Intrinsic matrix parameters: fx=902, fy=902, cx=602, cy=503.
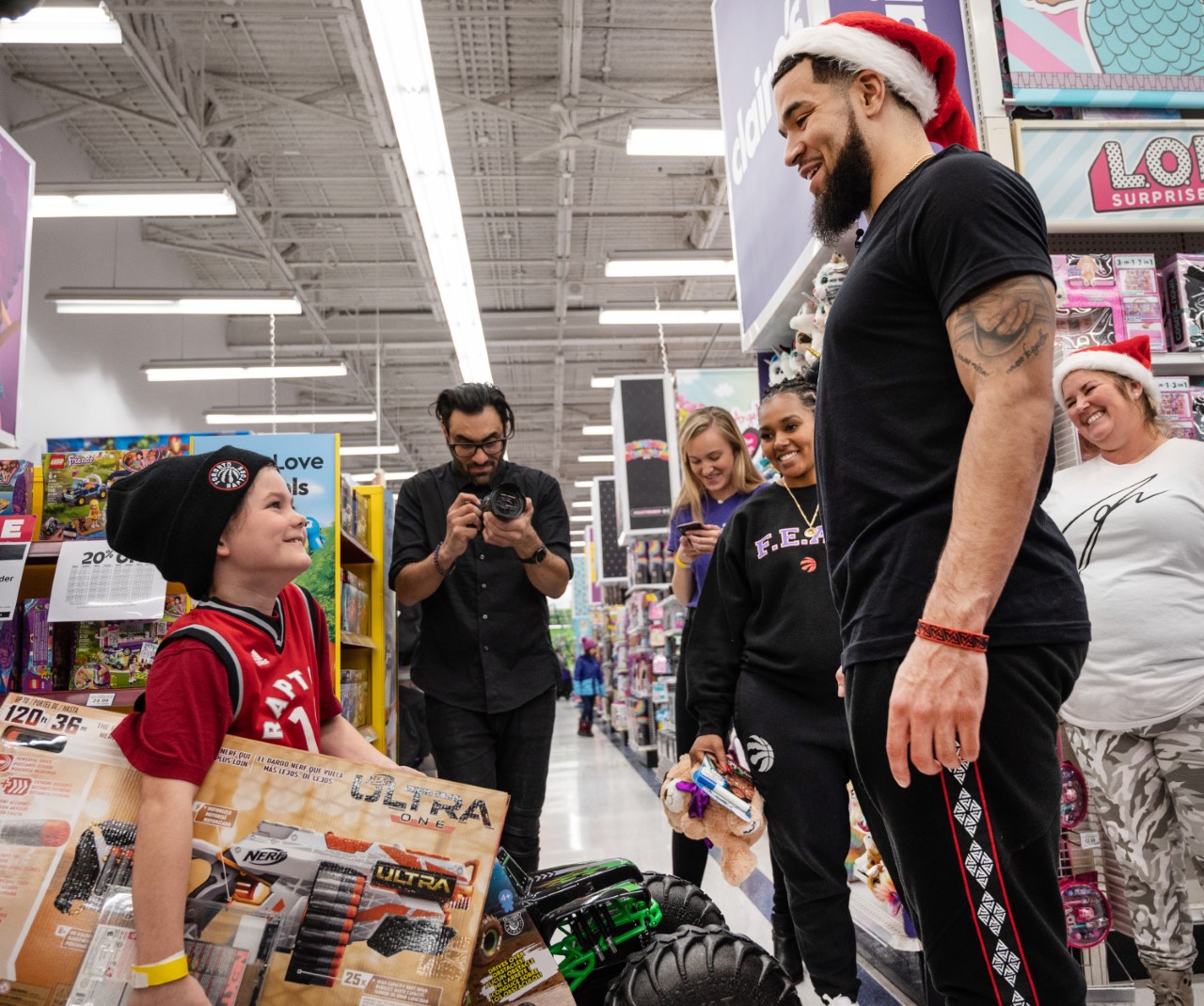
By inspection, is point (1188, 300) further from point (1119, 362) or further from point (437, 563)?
point (437, 563)

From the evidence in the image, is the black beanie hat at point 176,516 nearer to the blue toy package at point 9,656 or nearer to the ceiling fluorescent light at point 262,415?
the blue toy package at point 9,656

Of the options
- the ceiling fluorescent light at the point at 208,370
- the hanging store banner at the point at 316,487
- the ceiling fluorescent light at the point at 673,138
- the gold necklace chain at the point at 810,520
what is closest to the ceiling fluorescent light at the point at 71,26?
the ceiling fluorescent light at the point at 673,138

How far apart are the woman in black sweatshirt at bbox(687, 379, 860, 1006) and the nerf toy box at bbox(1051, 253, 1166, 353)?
0.94m

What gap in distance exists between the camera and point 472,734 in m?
2.26

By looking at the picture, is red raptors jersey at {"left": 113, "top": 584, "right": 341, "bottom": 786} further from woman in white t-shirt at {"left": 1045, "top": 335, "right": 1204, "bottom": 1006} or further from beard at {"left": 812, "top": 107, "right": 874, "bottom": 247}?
woman in white t-shirt at {"left": 1045, "top": 335, "right": 1204, "bottom": 1006}

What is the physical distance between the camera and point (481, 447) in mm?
2434

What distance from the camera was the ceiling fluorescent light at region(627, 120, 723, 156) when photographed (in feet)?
21.9

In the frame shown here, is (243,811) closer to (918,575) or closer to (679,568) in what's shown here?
(918,575)

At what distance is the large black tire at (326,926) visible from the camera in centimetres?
111

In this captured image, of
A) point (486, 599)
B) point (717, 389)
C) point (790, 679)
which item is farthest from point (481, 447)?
point (717, 389)

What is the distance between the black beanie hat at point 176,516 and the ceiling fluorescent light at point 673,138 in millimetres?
5954

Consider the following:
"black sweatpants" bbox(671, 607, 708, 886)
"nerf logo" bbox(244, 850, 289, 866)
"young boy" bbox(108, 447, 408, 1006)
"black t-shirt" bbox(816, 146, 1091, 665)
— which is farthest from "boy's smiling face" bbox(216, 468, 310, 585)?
"black sweatpants" bbox(671, 607, 708, 886)

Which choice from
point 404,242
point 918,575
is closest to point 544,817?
point 918,575

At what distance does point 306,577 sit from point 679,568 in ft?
3.84
